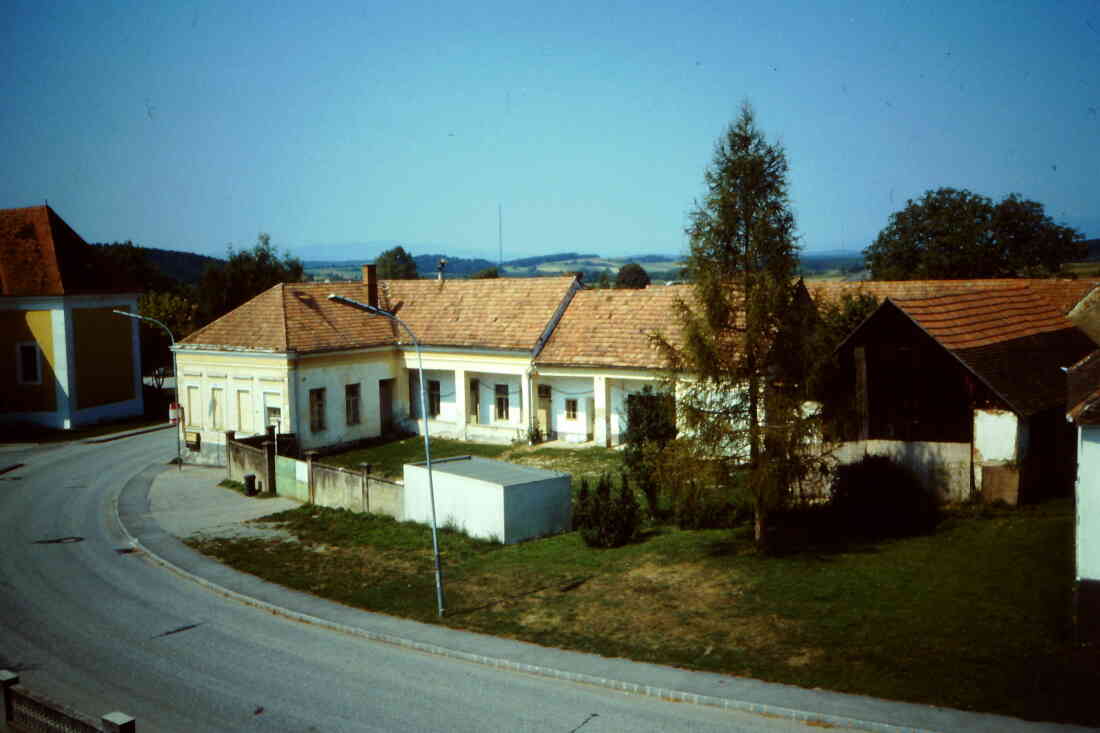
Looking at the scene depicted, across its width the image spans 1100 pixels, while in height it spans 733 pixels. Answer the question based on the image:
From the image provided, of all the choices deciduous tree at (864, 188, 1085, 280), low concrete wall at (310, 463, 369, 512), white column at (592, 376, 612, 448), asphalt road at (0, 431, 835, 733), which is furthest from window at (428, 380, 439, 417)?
deciduous tree at (864, 188, 1085, 280)

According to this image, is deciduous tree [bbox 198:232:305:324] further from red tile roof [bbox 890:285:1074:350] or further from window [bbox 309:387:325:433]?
red tile roof [bbox 890:285:1074:350]

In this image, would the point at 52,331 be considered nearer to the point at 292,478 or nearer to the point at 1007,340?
the point at 292,478

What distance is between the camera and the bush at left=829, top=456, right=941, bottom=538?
788 inches

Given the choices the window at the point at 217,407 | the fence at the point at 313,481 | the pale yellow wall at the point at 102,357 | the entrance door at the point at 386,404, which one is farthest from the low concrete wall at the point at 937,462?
the pale yellow wall at the point at 102,357

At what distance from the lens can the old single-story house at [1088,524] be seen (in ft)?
42.1

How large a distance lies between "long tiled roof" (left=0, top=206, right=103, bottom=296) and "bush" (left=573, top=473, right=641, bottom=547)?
36428mm

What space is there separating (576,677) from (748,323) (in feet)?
26.6

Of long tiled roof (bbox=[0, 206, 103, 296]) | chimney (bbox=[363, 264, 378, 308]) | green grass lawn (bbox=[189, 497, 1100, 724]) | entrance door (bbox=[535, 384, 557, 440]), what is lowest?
green grass lawn (bbox=[189, 497, 1100, 724])

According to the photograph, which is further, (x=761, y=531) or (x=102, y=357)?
(x=102, y=357)

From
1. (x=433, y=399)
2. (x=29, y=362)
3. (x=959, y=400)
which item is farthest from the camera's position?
(x=29, y=362)

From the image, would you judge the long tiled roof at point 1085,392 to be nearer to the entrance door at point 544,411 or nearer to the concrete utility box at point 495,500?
the concrete utility box at point 495,500

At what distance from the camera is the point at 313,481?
28312 millimetres

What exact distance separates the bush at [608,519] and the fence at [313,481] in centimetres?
634

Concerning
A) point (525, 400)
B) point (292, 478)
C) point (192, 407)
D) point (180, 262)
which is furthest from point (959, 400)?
point (180, 262)
